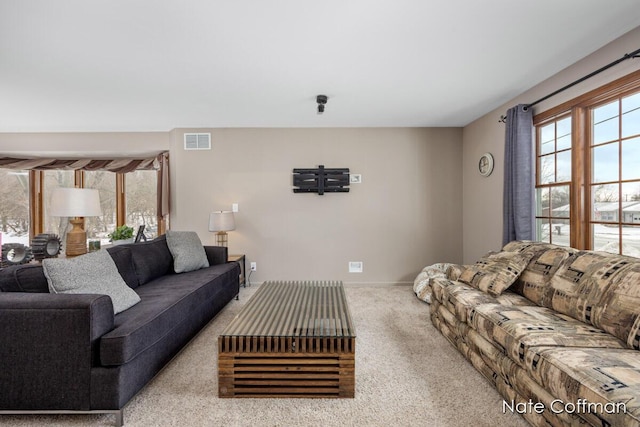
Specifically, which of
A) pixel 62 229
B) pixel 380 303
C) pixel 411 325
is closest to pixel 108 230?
pixel 62 229

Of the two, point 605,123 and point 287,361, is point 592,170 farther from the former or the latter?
point 287,361

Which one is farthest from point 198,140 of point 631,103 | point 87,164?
point 631,103

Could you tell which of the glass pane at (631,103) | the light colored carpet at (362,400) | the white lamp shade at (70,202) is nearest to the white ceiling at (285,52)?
the glass pane at (631,103)

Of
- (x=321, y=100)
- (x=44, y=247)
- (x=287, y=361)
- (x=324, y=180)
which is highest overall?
(x=321, y=100)

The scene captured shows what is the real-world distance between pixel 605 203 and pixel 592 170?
0.97 feet

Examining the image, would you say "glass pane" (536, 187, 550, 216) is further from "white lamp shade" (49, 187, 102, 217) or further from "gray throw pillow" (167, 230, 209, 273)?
"white lamp shade" (49, 187, 102, 217)

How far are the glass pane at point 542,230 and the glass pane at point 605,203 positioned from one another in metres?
0.47

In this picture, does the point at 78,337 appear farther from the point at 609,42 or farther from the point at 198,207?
the point at 609,42

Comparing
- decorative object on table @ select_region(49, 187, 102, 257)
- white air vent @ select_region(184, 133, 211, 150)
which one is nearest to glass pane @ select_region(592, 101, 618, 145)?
white air vent @ select_region(184, 133, 211, 150)

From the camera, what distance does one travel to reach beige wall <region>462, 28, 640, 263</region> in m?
2.18

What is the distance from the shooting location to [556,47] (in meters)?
2.24

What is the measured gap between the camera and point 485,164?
3775 mm

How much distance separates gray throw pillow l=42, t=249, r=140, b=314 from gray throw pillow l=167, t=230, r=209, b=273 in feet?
3.48

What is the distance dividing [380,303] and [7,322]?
10.4 feet
